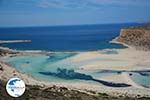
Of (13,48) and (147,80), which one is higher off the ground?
(13,48)

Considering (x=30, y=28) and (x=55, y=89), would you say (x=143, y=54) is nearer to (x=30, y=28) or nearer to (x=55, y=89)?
(x=55, y=89)

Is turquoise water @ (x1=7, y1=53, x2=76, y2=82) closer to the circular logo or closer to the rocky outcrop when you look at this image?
the circular logo

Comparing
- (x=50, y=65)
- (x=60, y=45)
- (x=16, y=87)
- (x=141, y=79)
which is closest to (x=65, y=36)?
(x=60, y=45)

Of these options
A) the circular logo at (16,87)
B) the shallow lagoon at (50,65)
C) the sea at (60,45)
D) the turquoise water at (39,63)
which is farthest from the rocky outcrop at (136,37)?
the circular logo at (16,87)

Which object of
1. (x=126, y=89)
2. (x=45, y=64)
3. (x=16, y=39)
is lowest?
(x=126, y=89)

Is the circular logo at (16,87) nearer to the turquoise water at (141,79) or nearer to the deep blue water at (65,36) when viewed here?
the deep blue water at (65,36)

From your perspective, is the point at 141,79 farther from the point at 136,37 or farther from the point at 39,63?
the point at 39,63

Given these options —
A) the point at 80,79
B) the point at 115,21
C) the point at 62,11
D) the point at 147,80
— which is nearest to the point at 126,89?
the point at 147,80

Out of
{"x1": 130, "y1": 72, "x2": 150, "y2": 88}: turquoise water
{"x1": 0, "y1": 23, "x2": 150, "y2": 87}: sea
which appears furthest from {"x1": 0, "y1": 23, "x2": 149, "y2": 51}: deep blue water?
{"x1": 130, "y1": 72, "x2": 150, "y2": 88}: turquoise water

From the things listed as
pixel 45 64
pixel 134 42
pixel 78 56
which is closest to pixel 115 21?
pixel 134 42
